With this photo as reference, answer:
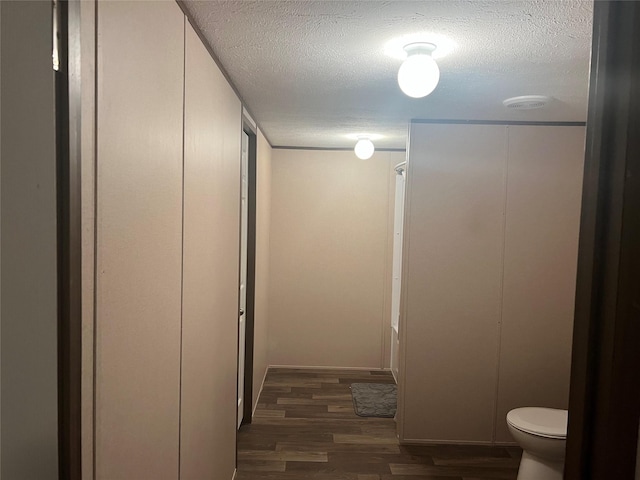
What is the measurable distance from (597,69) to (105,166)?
36.8 inches

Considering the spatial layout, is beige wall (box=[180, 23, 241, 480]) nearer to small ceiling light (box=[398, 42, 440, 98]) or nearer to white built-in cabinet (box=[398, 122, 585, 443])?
small ceiling light (box=[398, 42, 440, 98])

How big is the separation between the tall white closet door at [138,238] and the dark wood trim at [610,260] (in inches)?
36.0

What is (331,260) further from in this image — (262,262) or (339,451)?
(339,451)

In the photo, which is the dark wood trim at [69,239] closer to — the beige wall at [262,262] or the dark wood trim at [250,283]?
the dark wood trim at [250,283]

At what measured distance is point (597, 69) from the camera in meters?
0.62

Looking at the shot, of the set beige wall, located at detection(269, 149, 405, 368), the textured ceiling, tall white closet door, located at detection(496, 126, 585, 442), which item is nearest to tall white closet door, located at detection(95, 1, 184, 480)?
the textured ceiling

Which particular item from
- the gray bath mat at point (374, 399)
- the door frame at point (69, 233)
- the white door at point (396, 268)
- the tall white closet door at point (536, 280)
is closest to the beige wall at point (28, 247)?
the door frame at point (69, 233)

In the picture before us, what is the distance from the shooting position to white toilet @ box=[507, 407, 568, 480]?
9.19 ft

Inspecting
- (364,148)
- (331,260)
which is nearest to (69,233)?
(364,148)

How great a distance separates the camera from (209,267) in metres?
2.18

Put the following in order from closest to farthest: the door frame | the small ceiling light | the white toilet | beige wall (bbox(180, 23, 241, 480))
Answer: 1. the door frame
2. beige wall (bbox(180, 23, 241, 480))
3. the small ceiling light
4. the white toilet

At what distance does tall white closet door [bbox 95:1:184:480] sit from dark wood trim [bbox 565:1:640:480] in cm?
91

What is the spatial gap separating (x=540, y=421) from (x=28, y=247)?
9.77 feet

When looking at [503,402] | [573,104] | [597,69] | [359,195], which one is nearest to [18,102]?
[597,69]
